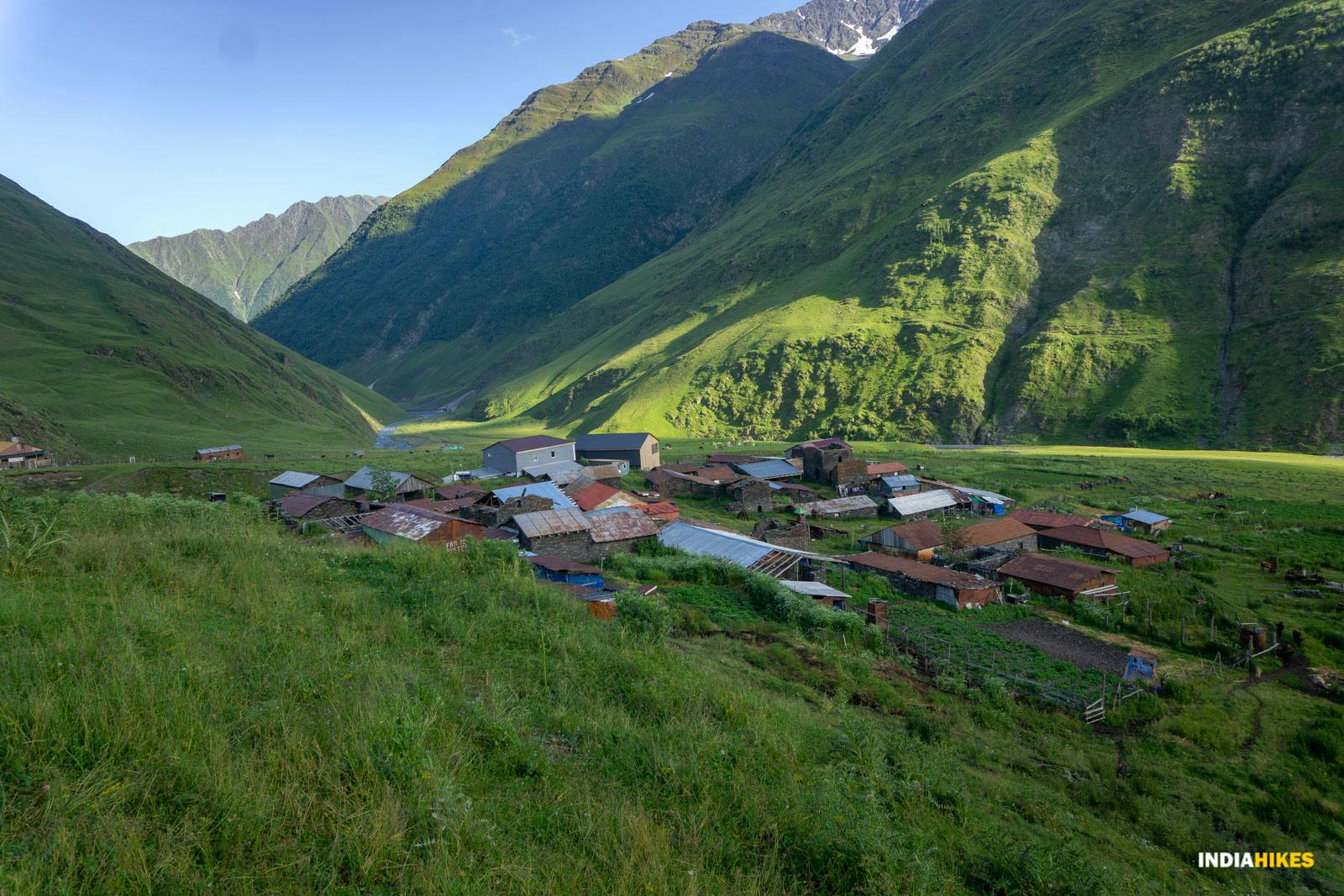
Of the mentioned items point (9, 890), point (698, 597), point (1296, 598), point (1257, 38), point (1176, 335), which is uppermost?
point (1257, 38)

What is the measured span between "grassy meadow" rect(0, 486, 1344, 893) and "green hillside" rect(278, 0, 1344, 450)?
81.3m

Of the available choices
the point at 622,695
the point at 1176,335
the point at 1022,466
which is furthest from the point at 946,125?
the point at 622,695

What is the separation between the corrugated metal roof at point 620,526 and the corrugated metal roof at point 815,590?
355 inches

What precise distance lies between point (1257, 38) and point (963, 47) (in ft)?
258

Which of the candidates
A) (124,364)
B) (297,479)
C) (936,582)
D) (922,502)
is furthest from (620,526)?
(124,364)

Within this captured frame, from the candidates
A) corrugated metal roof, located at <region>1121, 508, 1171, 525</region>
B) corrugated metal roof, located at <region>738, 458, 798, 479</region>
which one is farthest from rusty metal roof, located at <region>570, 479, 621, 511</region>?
corrugated metal roof, located at <region>1121, 508, 1171, 525</region>

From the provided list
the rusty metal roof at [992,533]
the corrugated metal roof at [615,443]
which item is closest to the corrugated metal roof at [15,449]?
the corrugated metal roof at [615,443]

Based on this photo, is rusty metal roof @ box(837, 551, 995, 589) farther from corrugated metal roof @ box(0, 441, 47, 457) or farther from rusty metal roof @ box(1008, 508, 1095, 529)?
corrugated metal roof @ box(0, 441, 47, 457)

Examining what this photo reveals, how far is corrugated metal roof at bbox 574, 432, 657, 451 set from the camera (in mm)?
64500

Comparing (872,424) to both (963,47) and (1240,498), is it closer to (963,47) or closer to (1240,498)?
(1240,498)

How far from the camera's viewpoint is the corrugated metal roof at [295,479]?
4141 centimetres

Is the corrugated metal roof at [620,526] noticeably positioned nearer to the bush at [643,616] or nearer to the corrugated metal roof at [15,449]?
the bush at [643,616]

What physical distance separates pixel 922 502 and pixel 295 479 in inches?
1790

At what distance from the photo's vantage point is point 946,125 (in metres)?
129
